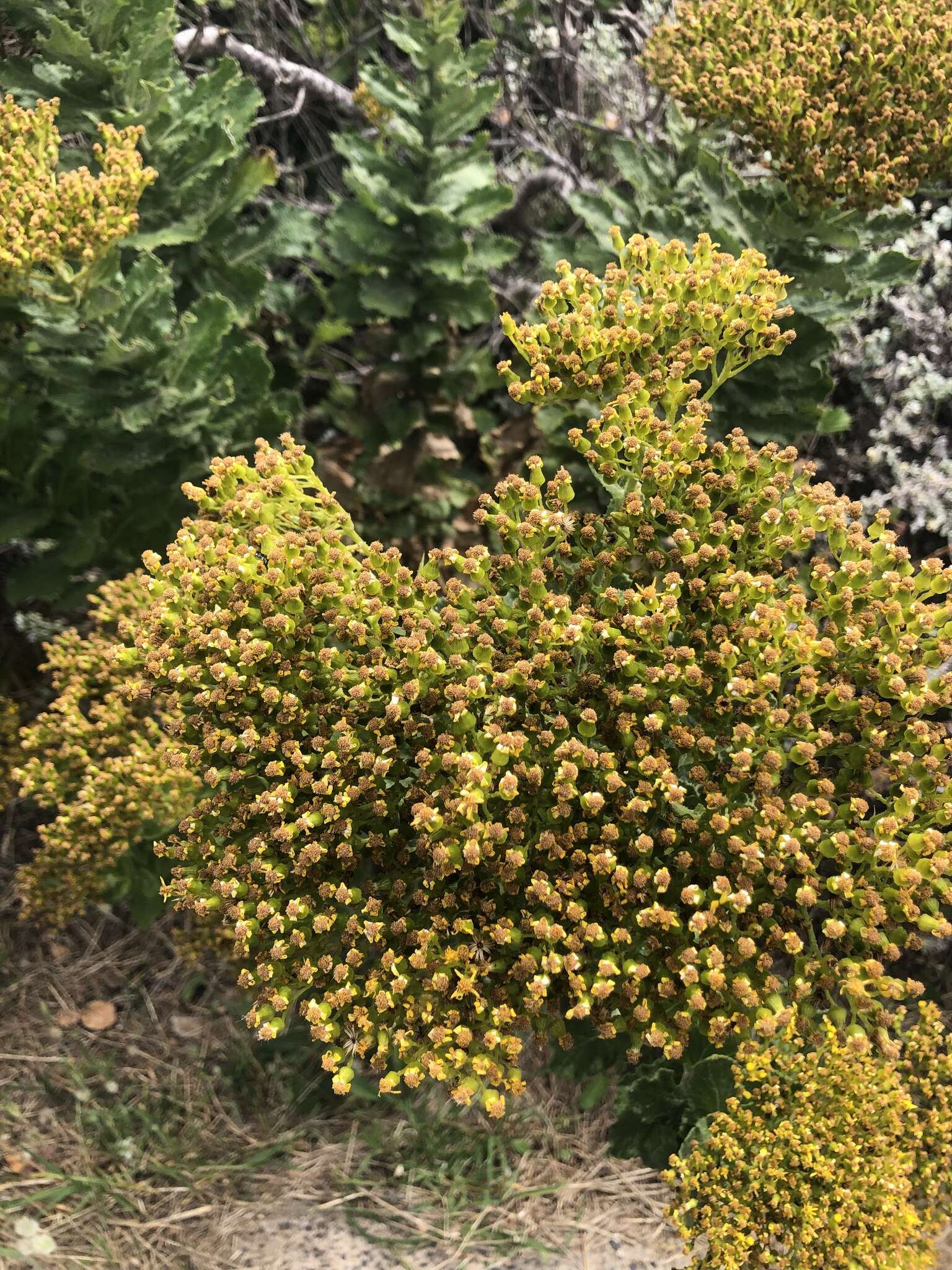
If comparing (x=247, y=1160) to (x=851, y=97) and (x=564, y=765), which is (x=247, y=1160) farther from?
(x=851, y=97)

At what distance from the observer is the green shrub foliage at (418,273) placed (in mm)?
3322

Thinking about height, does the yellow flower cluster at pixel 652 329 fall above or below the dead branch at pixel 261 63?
below

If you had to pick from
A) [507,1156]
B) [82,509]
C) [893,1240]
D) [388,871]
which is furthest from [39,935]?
[893,1240]

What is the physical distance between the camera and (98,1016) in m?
3.79

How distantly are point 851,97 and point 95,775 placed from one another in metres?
3.10

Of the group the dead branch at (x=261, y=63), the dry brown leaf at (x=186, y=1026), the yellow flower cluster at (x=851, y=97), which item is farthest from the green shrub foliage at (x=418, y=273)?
the dry brown leaf at (x=186, y=1026)

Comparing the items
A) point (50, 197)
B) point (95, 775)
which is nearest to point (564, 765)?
point (95, 775)

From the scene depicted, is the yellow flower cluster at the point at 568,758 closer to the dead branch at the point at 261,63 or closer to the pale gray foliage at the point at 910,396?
the pale gray foliage at the point at 910,396

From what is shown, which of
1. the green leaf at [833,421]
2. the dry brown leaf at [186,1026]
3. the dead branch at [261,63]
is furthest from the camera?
the dry brown leaf at [186,1026]

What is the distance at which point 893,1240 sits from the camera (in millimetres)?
2111

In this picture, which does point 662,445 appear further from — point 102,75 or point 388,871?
point 102,75

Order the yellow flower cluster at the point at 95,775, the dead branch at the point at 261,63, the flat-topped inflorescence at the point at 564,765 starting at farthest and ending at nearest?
1. the dead branch at the point at 261,63
2. the yellow flower cluster at the point at 95,775
3. the flat-topped inflorescence at the point at 564,765

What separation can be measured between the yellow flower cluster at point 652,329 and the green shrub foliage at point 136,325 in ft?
4.56

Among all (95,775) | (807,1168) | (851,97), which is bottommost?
(807,1168)
